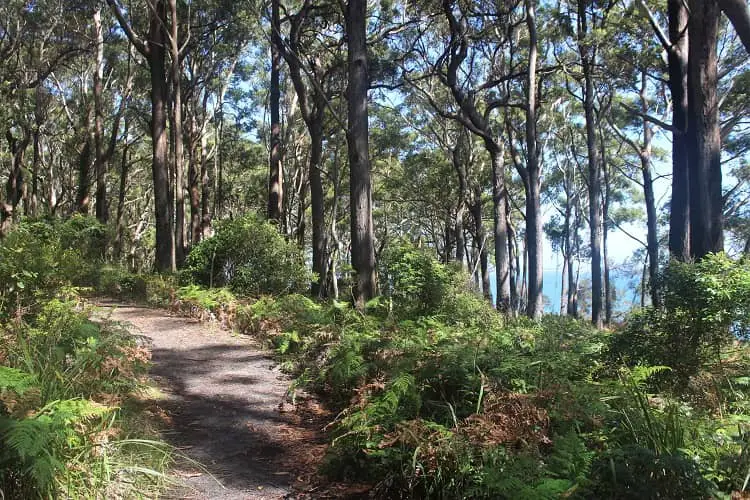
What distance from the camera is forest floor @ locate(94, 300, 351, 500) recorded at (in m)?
4.04

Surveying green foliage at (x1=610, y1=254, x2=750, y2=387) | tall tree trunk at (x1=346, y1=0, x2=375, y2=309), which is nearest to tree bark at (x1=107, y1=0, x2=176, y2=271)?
tall tree trunk at (x1=346, y1=0, x2=375, y2=309)

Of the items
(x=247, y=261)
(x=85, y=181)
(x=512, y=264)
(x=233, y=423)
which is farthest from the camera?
(x=512, y=264)

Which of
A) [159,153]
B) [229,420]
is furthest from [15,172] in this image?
[229,420]

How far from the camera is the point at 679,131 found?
11.9 metres

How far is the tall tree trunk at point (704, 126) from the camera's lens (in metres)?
9.92

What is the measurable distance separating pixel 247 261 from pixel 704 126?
31.6ft

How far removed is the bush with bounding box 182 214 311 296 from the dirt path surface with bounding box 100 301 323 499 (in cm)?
274

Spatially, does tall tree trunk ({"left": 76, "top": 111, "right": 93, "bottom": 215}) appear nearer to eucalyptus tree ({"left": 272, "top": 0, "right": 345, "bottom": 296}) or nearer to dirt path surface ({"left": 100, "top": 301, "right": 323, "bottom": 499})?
eucalyptus tree ({"left": 272, "top": 0, "right": 345, "bottom": 296})

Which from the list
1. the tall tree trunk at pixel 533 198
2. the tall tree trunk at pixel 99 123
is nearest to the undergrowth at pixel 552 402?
the tall tree trunk at pixel 533 198

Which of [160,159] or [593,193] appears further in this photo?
[593,193]

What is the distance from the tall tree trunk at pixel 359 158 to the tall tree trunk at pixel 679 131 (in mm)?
7209

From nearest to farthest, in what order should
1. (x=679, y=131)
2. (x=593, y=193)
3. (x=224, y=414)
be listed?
1. (x=224, y=414)
2. (x=679, y=131)
3. (x=593, y=193)

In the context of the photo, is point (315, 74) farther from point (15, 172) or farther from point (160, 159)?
point (15, 172)

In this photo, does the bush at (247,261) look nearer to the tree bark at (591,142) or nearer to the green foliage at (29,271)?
the green foliage at (29,271)
